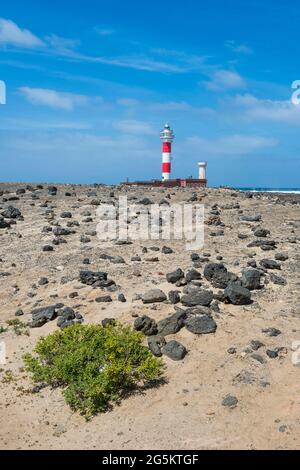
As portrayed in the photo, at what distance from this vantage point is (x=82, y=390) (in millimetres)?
7883

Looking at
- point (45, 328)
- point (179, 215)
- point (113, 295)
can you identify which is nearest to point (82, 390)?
point (45, 328)

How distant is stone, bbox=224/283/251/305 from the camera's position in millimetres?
10477

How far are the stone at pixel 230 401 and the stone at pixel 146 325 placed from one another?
7.66 ft

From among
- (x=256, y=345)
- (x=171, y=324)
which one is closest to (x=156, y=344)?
(x=171, y=324)

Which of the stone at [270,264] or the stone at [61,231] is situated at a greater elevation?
the stone at [61,231]

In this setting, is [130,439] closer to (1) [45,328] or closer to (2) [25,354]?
(2) [25,354]

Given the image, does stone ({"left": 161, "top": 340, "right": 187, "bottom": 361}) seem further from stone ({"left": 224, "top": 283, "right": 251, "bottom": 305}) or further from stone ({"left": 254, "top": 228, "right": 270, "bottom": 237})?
stone ({"left": 254, "top": 228, "right": 270, "bottom": 237})

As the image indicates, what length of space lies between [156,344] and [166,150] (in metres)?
44.3

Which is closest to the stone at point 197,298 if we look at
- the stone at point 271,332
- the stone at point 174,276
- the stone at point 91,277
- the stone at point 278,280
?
the stone at point 174,276

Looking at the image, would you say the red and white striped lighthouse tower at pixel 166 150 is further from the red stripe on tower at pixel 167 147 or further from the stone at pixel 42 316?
the stone at pixel 42 316

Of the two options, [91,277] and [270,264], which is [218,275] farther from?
[91,277]

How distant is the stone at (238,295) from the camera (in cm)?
1048

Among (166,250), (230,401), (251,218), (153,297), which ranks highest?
(251,218)

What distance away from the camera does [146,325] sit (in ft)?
31.2
